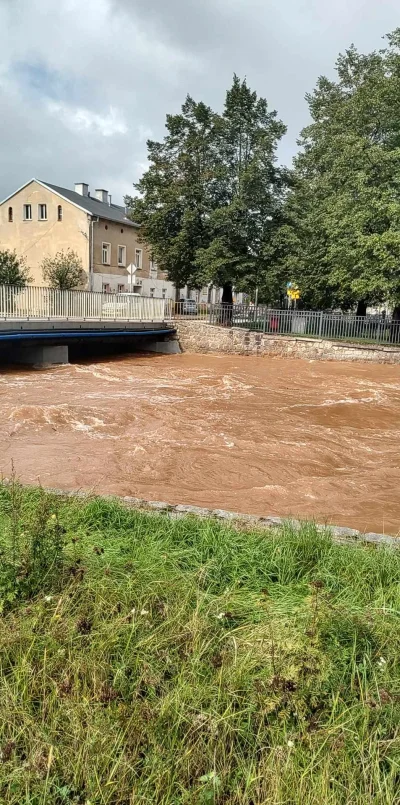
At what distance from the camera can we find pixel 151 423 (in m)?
11.8

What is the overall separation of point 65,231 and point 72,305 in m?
18.6

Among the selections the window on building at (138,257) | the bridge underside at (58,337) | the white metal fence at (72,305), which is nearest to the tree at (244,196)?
the white metal fence at (72,305)

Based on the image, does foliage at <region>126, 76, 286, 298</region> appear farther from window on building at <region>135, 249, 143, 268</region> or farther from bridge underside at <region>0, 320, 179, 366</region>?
window on building at <region>135, 249, 143, 268</region>

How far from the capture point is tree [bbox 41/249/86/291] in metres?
33.2

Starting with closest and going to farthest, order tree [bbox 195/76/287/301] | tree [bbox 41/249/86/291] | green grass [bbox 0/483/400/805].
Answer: green grass [bbox 0/483/400/805] < tree [bbox 195/76/287/301] < tree [bbox 41/249/86/291]

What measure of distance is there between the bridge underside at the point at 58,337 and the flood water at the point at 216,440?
1460mm


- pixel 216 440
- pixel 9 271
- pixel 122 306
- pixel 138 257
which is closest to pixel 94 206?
pixel 138 257

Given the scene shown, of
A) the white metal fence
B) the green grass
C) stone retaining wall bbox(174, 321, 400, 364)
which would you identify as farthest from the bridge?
the green grass

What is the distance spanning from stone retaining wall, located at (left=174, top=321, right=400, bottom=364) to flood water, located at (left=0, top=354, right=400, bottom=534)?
513cm

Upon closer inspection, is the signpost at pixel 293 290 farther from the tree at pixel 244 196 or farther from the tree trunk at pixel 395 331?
the tree trunk at pixel 395 331

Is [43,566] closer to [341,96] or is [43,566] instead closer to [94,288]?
[94,288]

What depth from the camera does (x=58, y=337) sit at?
Result: 21.0 m

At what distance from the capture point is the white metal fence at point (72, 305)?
19.5 meters

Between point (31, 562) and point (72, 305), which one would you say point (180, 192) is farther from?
point (31, 562)
